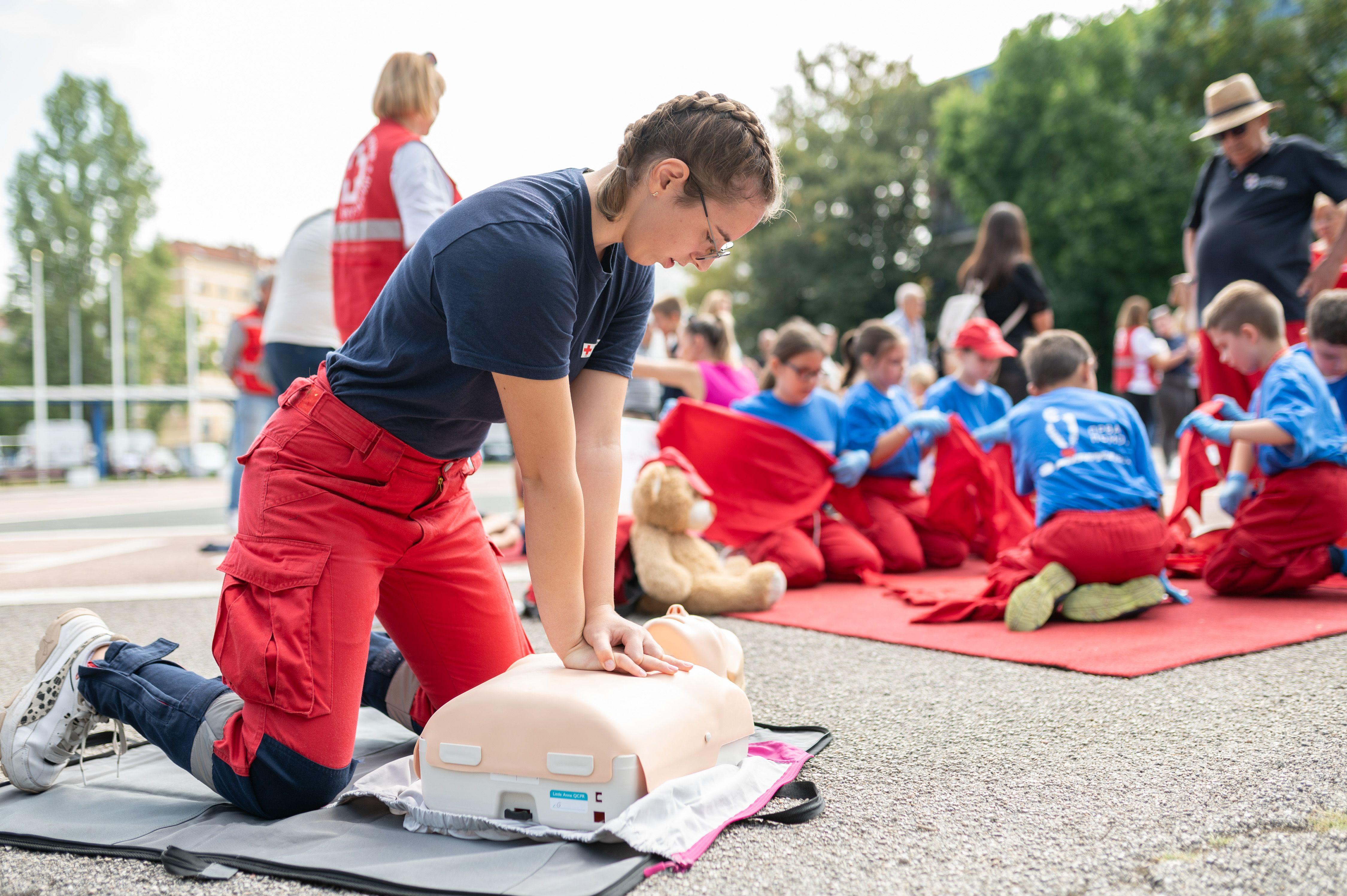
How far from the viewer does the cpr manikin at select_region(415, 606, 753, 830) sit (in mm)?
1645

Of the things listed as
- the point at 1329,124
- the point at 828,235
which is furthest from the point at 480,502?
the point at 828,235

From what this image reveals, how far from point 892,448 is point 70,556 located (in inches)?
207

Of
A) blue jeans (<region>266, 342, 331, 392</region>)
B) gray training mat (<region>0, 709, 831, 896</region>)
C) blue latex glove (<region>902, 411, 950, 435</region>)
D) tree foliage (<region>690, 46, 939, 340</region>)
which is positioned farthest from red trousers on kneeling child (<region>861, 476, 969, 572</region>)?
tree foliage (<region>690, 46, 939, 340</region>)

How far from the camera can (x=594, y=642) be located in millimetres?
1841

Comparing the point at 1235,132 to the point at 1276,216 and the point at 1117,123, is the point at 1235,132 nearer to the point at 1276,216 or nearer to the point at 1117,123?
the point at 1276,216

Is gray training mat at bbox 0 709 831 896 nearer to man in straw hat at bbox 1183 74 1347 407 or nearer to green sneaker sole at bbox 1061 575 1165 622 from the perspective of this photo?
green sneaker sole at bbox 1061 575 1165 622

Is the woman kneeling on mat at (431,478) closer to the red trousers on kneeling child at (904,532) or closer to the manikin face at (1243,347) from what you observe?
the manikin face at (1243,347)

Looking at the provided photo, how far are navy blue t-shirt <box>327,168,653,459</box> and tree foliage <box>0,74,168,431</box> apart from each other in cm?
3958

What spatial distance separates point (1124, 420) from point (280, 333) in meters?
3.52

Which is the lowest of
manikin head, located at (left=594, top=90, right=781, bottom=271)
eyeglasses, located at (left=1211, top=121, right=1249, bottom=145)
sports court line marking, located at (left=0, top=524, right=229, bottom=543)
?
sports court line marking, located at (left=0, top=524, right=229, bottom=543)

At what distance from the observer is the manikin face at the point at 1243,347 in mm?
4188

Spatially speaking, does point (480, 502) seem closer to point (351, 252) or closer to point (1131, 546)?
point (351, 252)

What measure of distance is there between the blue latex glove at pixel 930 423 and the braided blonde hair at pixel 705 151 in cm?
359

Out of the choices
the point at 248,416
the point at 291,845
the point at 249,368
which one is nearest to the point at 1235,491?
the point at 291,845
